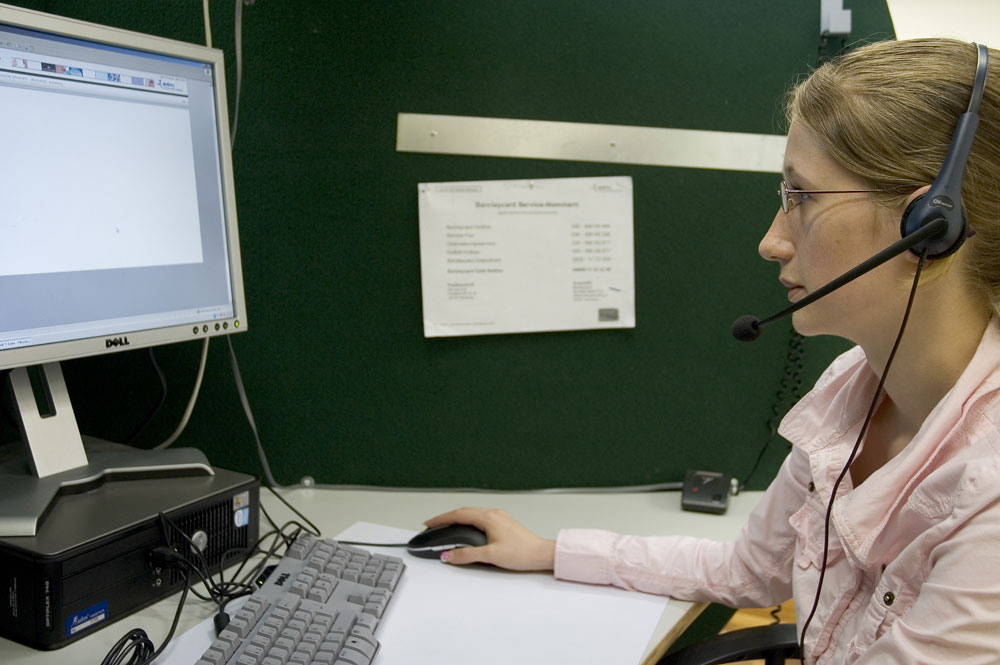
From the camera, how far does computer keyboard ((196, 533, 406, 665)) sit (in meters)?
0.68

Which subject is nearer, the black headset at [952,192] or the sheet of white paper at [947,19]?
the black headset at [952,192]

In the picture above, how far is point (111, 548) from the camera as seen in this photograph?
778 mm

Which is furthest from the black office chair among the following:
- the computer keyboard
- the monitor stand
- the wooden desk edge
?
the monitor stand

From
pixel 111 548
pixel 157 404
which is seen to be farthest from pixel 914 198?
pixel 157 404

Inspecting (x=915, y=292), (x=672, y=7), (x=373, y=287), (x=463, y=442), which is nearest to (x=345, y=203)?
(x=373, y=287)

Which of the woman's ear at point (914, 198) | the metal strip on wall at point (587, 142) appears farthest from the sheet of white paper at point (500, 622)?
the metal strip on wall at point (587, 142)

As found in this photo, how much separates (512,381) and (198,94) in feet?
1.84

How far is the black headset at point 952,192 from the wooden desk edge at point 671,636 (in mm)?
431

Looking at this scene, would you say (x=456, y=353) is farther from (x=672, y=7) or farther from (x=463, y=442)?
(x=672, y=7)

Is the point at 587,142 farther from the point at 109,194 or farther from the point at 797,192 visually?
the point at 109,194

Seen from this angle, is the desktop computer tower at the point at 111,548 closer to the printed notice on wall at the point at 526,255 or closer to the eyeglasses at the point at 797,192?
the printed notice on wall at the point at 526,255

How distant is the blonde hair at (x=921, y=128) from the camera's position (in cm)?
66

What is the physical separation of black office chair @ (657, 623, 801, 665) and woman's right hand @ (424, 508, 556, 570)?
0.56ft

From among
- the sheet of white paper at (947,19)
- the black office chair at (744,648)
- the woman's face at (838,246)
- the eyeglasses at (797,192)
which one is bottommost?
the black office chair at (744,648)
